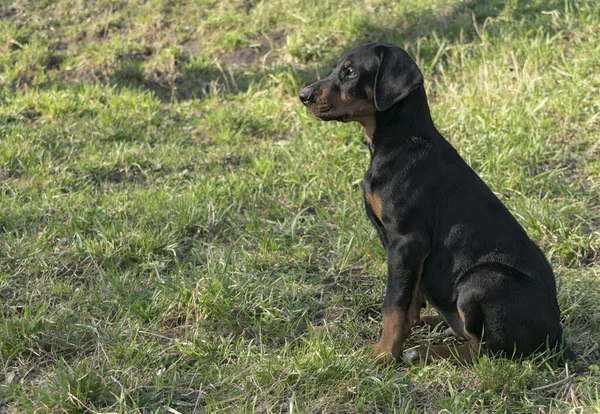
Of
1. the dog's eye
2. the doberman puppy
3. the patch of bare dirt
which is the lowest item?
the patch of bare dirt

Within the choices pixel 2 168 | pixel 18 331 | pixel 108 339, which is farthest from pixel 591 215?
pixel 2 168

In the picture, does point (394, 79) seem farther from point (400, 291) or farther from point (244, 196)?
point (244, 196)

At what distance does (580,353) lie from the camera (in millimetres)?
3539

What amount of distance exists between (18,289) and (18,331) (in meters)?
0.56

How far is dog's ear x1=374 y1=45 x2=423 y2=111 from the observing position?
129 inches

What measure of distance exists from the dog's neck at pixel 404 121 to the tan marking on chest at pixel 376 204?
265 mm

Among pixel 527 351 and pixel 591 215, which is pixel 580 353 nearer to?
pixel 527 351

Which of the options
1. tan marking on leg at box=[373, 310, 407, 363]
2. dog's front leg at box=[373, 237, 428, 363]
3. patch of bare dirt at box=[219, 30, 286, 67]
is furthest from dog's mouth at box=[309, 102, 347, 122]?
patch of bare dirt at box=[219, 30, 286, 67]

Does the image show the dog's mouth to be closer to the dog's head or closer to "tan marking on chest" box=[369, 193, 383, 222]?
the dog's head

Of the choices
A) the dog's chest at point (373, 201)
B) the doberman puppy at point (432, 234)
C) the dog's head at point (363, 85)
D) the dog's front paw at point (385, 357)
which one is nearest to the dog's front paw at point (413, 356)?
the doberman puppy at point (432, 234)

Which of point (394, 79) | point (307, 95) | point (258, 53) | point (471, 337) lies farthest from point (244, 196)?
point (258, 53)

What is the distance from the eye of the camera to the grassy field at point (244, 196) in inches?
127

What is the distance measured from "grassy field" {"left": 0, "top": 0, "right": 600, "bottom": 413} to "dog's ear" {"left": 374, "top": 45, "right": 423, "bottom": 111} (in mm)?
1209

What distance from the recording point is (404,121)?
11.3 feet
